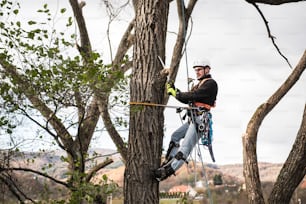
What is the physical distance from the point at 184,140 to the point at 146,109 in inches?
19.5

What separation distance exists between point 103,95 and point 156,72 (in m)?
0.72

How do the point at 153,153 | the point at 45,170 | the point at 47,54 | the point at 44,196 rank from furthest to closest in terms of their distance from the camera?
the point at 45,170
the point at 44,196
the point at 47,54
the point at 153,153

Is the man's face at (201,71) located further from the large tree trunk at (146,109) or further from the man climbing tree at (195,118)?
the large tree trunk at (146,109)

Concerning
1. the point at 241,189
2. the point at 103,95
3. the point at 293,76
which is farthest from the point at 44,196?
the point at 241,189

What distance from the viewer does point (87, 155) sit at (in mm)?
6598

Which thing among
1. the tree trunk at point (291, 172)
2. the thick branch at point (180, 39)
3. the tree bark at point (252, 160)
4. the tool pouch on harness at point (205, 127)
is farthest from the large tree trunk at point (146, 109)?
the thick branch at point (180, 39)

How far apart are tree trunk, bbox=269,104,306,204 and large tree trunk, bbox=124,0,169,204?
9.59 ft

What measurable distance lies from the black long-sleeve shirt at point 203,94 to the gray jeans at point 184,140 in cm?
19

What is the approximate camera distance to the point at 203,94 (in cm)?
529

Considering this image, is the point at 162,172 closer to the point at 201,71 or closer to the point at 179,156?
the point at 179,156

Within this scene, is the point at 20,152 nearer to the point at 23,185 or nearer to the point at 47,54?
the point at 23,185

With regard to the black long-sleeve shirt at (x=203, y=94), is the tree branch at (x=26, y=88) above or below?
above

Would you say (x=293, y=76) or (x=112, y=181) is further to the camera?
(x=293, y=76)

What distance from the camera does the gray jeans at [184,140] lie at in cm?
517
